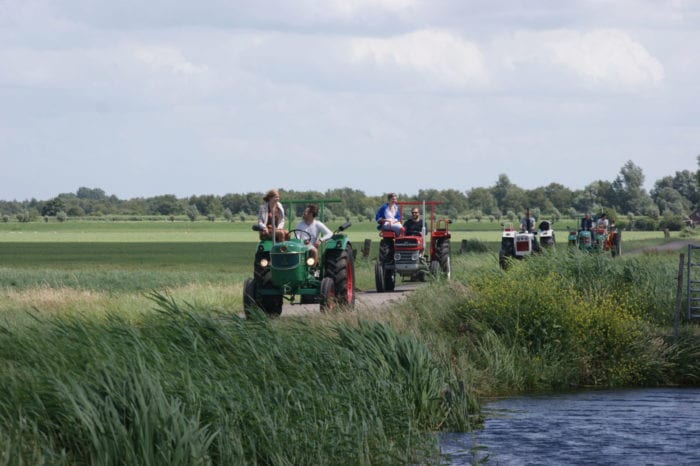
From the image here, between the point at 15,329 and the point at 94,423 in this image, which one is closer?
the point at 94,423

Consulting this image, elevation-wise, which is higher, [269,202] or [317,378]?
[269,202]

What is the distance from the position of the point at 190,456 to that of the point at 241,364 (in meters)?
3.02

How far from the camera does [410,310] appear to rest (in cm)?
1850

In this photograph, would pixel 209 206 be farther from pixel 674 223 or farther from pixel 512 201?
pixel 674 223

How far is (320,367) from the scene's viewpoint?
1195cm

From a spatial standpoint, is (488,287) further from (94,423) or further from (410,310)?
(94,423)

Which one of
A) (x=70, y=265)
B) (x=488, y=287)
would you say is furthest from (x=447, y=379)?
(x=70, y=265)

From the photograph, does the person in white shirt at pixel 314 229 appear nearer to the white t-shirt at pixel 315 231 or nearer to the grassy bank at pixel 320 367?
the white t-shirt at pixel 315 231

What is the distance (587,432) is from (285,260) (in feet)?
20.9

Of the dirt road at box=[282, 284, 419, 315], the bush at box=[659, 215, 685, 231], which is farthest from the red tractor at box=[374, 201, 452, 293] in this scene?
the bush at box=[659, 215, 685, 231]

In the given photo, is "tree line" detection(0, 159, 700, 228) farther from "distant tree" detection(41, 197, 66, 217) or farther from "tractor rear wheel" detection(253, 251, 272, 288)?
"tractor rear wheel" detection(253, 251, 272, 288)

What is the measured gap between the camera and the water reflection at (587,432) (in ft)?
38.0

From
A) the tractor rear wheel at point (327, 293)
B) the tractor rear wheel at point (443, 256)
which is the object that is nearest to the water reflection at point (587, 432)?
the tractor rear wheel at point (327, 293)

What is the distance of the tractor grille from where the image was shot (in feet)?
58.1
